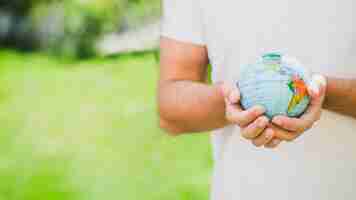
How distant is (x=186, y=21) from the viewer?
5.73 feet

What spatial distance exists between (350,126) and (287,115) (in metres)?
0.25

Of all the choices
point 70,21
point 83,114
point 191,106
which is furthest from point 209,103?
point 70,21

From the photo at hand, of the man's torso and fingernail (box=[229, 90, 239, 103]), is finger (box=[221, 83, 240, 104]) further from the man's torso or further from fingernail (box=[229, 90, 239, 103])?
the man's torso

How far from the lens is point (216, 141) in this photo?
1.83m

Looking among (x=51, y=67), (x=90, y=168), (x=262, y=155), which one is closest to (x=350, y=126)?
(x=262, y=155)

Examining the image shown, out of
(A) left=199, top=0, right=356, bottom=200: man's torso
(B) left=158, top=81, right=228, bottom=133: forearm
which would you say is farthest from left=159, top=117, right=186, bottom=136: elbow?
(A) left=199, top=0, right=356, bottom=200: man's torso

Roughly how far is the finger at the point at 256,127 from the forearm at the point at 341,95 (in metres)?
0.20

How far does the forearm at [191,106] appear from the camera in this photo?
1.70m

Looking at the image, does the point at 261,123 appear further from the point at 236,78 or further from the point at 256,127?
the point at 236,78

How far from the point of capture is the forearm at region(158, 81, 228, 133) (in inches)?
66.8

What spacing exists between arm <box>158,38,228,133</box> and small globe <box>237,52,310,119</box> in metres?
0.19

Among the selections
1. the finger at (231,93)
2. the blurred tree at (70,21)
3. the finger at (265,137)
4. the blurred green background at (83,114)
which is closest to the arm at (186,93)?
the finger at (231,93)

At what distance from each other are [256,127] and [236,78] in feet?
0.89

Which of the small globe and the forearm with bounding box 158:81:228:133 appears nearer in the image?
the small globe
